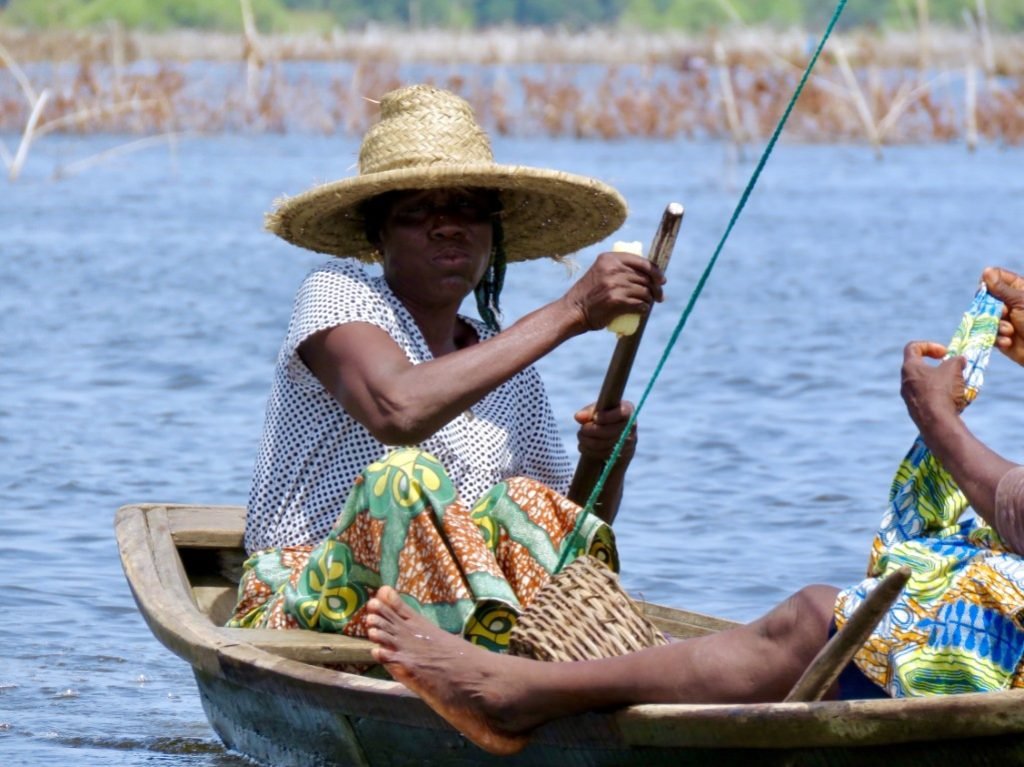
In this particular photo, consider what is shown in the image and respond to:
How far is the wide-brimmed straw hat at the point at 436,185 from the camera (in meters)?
3.49

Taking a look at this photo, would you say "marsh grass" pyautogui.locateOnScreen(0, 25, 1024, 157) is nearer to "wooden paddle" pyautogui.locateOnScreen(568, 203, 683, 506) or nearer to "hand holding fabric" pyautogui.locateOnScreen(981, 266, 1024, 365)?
"wooden paddle" pyautogui.locateOnScreen(568, 203, 683, 506)

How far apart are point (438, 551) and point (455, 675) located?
43cm

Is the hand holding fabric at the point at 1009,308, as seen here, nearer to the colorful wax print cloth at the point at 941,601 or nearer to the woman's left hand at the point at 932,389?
the woman's left hand at the point at 932,389

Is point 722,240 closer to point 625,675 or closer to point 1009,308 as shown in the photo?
point 1009,308

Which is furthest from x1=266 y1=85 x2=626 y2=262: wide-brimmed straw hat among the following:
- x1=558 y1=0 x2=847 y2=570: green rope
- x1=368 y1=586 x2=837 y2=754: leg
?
x1=368 y1=586 x2=837 y2=754: leg

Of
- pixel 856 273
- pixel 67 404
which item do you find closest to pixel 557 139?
pixel 856 273

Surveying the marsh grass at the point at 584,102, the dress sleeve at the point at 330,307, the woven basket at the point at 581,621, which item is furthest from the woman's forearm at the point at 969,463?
the marsh grass at the point at 584,102

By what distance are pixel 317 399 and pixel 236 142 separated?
65.0ft

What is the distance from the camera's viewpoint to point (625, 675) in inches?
106

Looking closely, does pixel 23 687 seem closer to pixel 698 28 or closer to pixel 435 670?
pixel 435 670

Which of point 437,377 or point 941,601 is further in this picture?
point 437,377

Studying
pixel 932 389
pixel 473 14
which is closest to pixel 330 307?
pixel 932 389

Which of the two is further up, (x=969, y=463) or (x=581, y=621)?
(x=969, y=463)

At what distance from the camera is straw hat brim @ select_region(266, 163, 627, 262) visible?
136 inches
